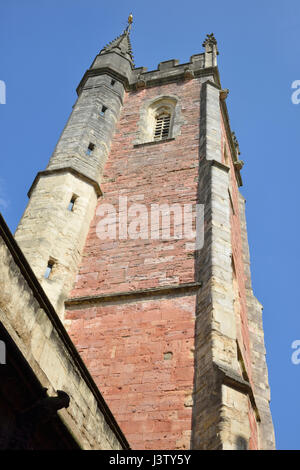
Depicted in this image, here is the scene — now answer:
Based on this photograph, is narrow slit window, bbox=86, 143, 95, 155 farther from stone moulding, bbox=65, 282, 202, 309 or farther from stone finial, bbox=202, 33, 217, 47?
stone finial, bbox=202, 33, 217, 47

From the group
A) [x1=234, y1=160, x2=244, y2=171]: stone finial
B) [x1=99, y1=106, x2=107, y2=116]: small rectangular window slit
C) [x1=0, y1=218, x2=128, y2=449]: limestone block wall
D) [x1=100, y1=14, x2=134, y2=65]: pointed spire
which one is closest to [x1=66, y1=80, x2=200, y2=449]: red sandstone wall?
[x1=0, y1=218, x2=128, y2=449]: limestone block wall

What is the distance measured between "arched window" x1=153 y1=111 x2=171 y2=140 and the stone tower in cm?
5

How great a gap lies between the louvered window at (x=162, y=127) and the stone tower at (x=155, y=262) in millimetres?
50

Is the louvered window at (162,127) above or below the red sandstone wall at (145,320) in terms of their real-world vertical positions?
above

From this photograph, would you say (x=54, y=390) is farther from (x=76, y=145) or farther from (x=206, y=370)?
(x=76, y=145)

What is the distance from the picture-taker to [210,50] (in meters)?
20.5

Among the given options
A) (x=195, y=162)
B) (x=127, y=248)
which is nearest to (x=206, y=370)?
(x=127, y=248)

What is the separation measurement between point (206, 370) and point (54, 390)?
3.37m

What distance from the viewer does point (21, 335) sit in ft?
17.1

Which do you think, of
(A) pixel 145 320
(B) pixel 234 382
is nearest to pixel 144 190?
(A) pixel 145 320

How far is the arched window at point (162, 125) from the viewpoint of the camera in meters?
16.8

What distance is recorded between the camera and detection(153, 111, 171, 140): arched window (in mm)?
16797

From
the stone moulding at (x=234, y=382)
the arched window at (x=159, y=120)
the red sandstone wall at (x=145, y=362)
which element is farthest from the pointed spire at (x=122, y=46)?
the stone moulding at (x=234, y=382)

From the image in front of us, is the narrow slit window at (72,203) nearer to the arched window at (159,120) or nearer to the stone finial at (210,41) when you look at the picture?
Answer: the arched window at (159,120)
